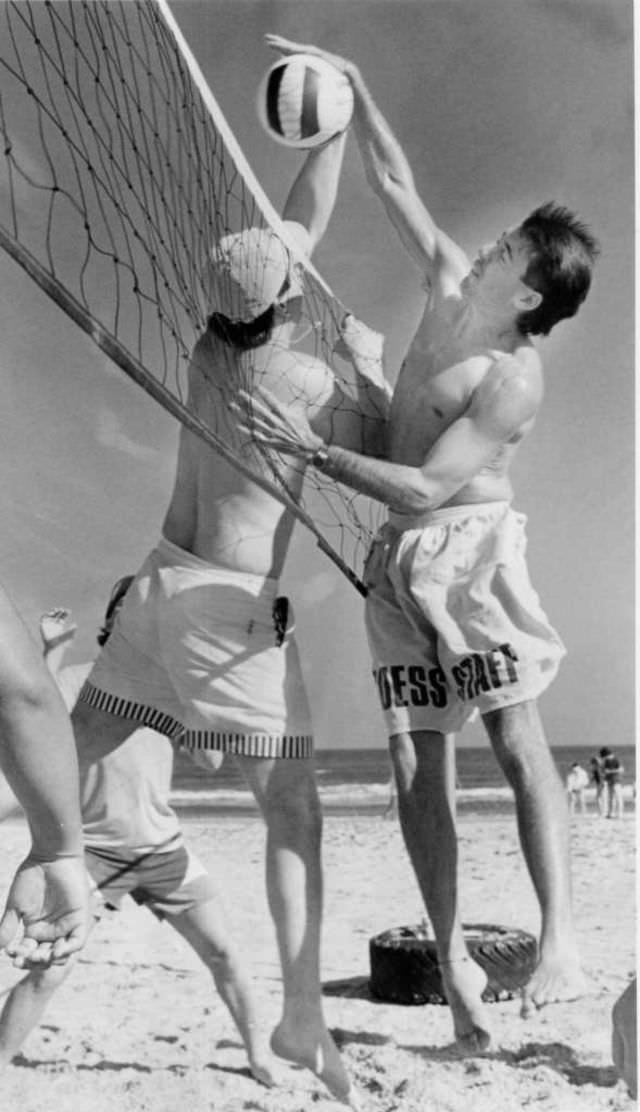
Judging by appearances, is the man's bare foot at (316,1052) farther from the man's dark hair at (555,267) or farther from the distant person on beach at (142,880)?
the man's dark hair at (555,267)

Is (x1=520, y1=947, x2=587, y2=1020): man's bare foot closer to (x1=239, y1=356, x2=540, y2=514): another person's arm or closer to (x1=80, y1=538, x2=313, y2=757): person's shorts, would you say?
(x1=80, y1=538, x2=313, y2=757): person's shorts

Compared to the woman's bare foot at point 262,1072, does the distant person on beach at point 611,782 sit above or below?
above

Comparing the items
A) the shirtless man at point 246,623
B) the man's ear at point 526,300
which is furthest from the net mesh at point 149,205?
the man's ear at point 526,300

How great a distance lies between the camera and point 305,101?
2.08 metres

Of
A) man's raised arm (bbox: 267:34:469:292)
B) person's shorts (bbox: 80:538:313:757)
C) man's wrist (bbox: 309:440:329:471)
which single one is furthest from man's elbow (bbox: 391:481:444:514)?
man's raised arm (bbox: 267:34:469:292)

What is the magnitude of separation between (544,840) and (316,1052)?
17.6 inches

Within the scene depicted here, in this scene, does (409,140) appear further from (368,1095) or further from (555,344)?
(368,1095)

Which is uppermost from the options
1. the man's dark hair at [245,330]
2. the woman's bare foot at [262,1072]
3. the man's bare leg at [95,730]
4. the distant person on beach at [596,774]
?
the man's dark hair at [245,330]

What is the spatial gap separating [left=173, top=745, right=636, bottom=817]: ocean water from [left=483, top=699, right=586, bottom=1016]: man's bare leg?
0.26 feet

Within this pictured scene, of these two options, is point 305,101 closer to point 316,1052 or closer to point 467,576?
point 467,576

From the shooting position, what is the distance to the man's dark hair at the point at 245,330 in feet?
6.93

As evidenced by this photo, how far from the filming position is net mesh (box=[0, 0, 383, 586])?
83.2 inches

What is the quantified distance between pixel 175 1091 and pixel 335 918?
397mm

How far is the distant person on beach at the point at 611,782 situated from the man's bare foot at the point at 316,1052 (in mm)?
654
